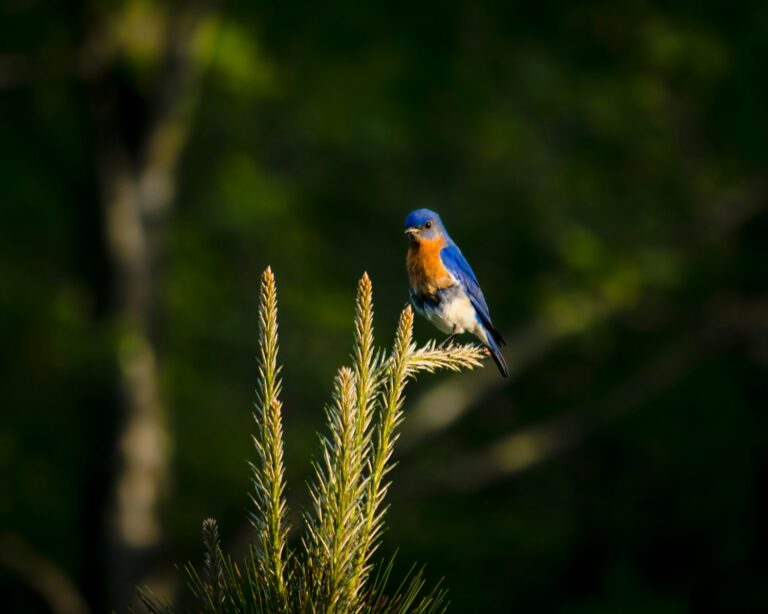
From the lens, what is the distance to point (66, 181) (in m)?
9.95

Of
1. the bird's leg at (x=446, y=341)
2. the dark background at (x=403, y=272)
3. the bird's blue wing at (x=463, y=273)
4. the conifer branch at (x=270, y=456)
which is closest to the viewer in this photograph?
the conifer branch at (x=270, y=456)

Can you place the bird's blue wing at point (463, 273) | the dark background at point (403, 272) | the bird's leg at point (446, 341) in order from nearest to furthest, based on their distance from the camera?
the bird's leg at point (446, 341)
the bird's blue wing at point (463, 273)
the dark background at point (403, 272)

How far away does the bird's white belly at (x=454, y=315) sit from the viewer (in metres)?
2.84

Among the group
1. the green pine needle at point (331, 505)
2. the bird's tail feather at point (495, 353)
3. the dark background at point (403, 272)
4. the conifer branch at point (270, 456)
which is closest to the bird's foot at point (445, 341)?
the bird's tail feather at point (495, 353)

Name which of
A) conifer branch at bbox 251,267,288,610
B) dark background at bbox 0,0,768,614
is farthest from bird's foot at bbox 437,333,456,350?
dark background at bbox 0,0,768,614

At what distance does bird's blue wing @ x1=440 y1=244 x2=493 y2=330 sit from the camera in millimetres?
2922

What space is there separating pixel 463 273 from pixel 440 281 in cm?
15

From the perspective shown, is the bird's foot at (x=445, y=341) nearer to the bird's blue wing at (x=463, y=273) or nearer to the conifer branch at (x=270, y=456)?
the bird's blue wing at (x=463, y=273)

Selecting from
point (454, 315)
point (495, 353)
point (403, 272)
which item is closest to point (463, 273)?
point (454, 315)

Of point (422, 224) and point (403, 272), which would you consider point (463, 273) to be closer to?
point (422, 224)

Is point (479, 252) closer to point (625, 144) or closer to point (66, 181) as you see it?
point (625, 144)

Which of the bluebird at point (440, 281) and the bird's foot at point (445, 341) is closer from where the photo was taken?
the bird's foot at point (445, 341)

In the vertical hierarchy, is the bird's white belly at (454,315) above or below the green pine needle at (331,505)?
above

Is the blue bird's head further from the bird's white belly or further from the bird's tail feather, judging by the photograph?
the bird's tail feather
